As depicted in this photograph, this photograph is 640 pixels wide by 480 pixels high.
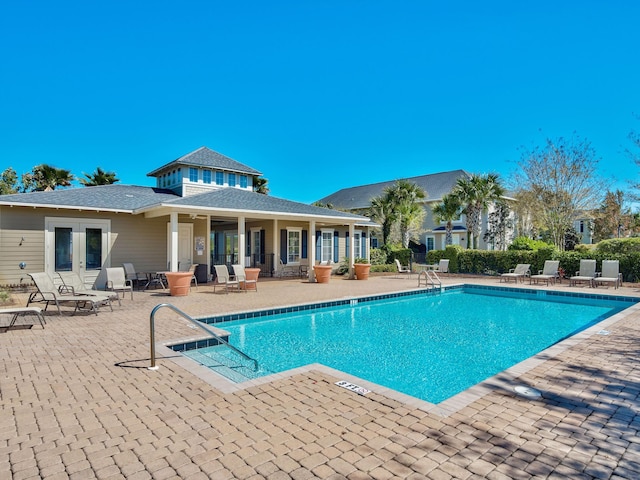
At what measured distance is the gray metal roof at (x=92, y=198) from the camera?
1271cm

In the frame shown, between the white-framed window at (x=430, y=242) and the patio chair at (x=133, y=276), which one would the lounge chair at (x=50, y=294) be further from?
the white-framed window at (x=430, y=242)

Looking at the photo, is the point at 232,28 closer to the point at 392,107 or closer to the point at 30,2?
the point at 30,2

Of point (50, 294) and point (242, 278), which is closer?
point (50, 294)

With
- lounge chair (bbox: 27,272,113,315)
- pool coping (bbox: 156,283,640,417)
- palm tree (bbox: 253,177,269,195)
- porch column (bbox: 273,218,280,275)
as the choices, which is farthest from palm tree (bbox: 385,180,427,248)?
lounge chair (bbox: 27,272,113,315)

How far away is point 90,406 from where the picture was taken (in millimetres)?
3818

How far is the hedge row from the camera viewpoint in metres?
16.4

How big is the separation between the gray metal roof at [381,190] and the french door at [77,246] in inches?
938

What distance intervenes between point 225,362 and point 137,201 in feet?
39.0

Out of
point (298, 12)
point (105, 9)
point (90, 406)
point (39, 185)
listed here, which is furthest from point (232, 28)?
point (39, 185)

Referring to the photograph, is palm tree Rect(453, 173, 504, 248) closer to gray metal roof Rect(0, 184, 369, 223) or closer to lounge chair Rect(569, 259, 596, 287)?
lounge chair Rect(569, 259, 596, 287)

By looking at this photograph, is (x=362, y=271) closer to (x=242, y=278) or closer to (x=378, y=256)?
(x=242, y=278)

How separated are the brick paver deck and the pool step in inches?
34.1

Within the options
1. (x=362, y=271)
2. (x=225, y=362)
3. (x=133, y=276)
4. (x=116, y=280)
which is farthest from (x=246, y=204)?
(x=225, y=362)

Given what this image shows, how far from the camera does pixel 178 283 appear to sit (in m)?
12.0
